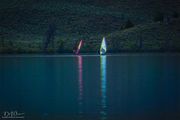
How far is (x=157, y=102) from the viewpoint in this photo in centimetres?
1858

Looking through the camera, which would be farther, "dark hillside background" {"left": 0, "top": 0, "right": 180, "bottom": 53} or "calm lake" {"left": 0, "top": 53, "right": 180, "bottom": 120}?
"dark hillside background" {"left": 0, "top": 0, "right": 180, "bottom": 53}

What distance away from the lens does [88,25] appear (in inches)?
4109

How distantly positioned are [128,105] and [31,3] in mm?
103586

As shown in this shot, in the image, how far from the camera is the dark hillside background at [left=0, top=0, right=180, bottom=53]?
79544mm

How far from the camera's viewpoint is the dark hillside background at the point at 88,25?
79.5 metres
